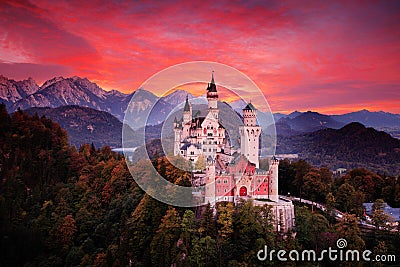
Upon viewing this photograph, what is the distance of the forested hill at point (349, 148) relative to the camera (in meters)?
83.9

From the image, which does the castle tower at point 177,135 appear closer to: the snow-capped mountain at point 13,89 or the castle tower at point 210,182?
the castle tower at point 210,182

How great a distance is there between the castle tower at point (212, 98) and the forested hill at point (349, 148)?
49.5 metres

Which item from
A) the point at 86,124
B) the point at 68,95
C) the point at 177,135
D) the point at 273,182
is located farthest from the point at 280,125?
the point at 273,182

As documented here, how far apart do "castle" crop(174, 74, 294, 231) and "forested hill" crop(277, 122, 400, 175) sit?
49.6m

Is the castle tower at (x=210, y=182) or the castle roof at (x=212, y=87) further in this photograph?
the castle roof at (x=212, y=87)

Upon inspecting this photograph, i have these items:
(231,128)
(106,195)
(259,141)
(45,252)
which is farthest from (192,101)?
(45,252)

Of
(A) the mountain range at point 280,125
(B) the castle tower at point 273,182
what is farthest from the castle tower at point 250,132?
(A) the mountain range at point 280,125

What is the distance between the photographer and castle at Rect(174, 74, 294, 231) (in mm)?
30188

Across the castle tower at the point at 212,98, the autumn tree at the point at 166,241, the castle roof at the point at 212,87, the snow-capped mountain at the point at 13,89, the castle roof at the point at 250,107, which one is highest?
the snow-capped mountain at the point at 13,89

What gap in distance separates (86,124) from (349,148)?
78.4 meters

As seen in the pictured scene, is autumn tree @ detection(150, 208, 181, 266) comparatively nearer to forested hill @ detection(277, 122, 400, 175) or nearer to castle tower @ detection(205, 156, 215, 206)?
castle tower @ detection(205, 156, 215, 206)

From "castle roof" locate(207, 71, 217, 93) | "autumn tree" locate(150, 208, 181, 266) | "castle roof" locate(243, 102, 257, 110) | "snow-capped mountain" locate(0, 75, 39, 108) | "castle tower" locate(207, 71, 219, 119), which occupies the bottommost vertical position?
"autumn tree" locate(150, 208, 181, 266)

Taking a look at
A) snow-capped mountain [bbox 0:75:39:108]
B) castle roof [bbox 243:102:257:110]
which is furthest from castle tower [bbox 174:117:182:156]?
snow-capped mountain [bbox 0:75:39:108]

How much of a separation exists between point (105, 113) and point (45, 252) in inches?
3655
